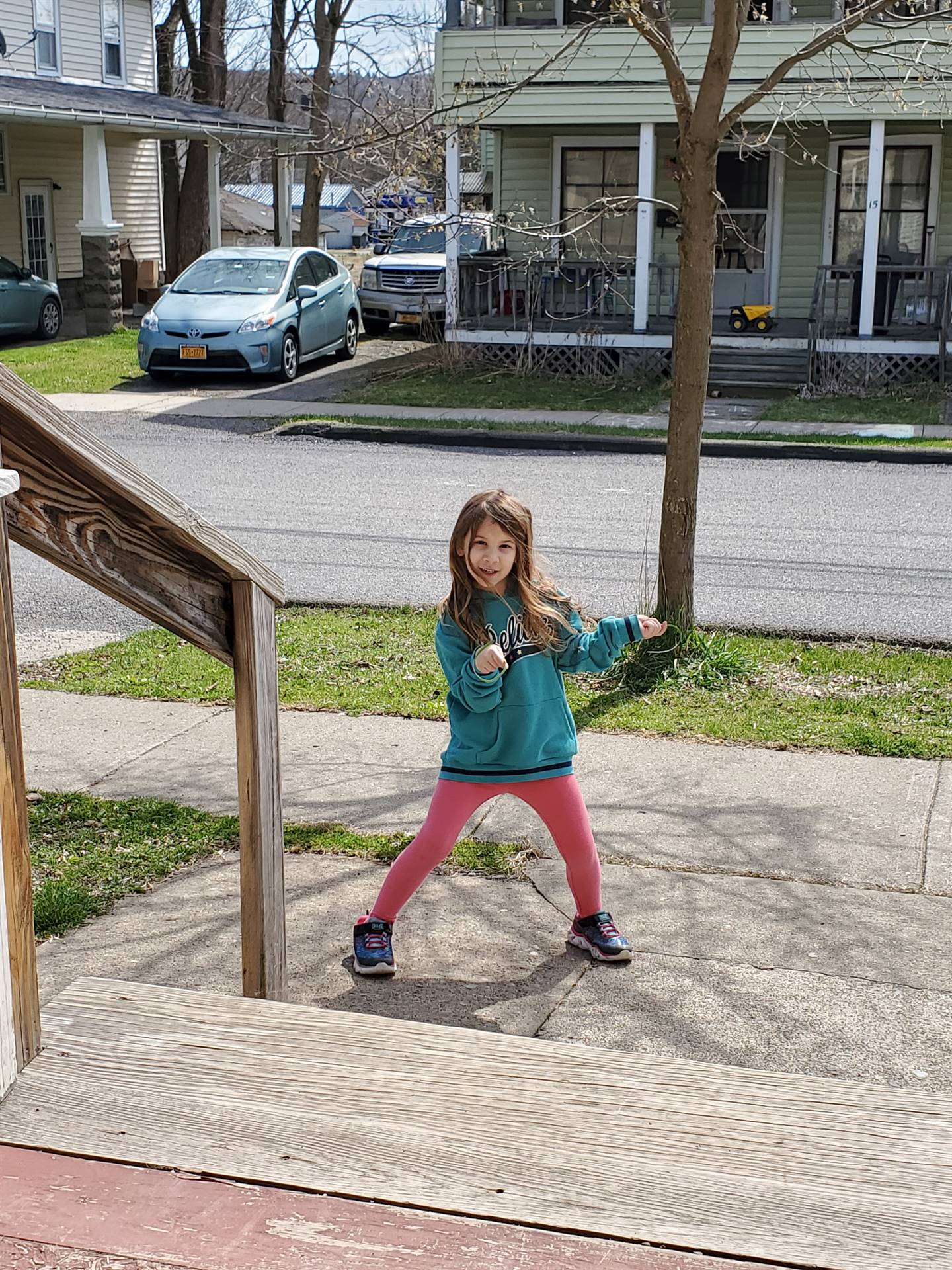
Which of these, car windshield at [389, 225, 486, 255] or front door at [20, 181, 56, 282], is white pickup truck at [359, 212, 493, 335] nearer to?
car windshield at [389, 225, 486, 255]

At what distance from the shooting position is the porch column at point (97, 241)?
23.9 metres

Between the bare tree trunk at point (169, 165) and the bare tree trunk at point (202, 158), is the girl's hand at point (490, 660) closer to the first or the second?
the bare tree trunk at point (202, 158)

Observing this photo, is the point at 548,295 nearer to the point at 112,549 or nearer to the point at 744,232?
the point at 744,232

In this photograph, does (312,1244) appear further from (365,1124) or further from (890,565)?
(890,565)

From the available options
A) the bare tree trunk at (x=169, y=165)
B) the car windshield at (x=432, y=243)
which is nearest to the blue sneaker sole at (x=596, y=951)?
the car windshield at (x=432, y=243)

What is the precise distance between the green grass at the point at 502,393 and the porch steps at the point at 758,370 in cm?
81

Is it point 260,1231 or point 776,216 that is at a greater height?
point 776,216

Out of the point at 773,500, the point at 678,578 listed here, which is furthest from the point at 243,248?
the point at 678,578

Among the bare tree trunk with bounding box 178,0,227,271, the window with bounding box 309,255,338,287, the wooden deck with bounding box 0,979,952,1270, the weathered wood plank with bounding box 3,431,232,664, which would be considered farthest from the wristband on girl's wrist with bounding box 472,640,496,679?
the bare tree trunk with bounding box 178,0,227,271

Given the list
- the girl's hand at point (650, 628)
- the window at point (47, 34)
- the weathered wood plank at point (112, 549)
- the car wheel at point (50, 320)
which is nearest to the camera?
the weathered wood plank at point (112, 549)

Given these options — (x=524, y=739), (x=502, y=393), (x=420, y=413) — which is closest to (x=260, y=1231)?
Answer: (x=524, y=739)

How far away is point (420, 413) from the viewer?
16.1 meters

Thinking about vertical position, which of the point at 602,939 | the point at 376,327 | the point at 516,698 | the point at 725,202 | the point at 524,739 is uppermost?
the point at 725,202

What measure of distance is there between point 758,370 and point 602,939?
49.3 ft
